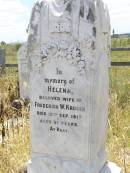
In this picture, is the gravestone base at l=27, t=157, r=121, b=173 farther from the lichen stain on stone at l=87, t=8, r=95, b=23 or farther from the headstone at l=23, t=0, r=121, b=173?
the lichen stain on stone at l=87, t=8, r=95, b=23

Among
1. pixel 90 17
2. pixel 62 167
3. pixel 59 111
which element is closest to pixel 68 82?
pixel 59 111

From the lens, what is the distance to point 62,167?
14.5 feet

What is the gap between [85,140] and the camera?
168 inches

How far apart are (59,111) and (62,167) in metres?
0.51

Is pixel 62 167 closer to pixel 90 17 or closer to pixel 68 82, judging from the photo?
pixel 68 82

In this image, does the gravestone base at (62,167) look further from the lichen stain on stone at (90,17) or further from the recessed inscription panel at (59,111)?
the lichen stain on stone at (90,17)

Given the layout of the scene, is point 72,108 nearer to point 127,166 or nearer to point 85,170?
point 85,170

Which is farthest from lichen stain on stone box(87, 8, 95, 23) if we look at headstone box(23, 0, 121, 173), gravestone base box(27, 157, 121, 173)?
gravestone base box(27, 157, 121, 173)

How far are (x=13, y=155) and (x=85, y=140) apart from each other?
4.68ft

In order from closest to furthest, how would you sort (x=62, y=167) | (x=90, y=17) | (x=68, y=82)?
(x=90, y=17) < (x=68, y=82) < (x=62, y=167)

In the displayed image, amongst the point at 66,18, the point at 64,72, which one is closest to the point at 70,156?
the point at 64,72

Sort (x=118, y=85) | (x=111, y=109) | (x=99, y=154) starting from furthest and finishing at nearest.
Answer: (x=118, y=85)
(x=111, y=109)
(x=99, y=154)

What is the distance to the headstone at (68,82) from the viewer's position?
13.7ft

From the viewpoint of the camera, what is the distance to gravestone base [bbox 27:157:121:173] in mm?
4344
